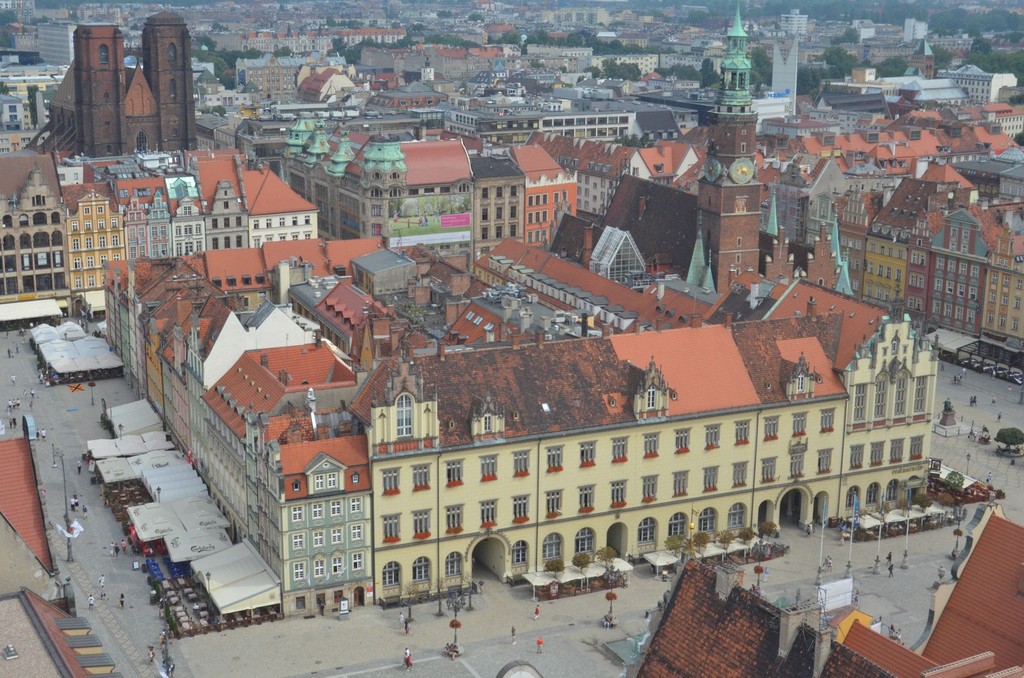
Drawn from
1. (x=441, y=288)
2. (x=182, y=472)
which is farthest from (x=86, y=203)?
(x=182, y=472)

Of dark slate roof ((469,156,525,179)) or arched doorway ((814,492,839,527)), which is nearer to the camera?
arched doorway ((814,492,839,527))

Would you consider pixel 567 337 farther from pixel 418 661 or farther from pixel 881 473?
pixel 418 661

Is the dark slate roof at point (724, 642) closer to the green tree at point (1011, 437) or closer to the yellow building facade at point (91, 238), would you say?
the green tree at point (1011, 437)

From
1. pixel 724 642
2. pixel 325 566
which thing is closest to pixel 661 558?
pixel 325 566

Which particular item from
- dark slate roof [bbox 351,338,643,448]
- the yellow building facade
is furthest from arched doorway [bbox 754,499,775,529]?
the yellow building facade

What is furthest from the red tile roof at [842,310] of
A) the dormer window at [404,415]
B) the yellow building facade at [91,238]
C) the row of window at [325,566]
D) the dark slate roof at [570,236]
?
the yellow building facade at [91,238]

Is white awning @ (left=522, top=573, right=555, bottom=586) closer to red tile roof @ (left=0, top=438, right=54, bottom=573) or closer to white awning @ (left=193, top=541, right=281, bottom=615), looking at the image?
white awning @ (left=193, top=541, right=281, bottom=615)

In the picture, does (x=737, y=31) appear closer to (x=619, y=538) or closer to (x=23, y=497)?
(x=619, y=538)
